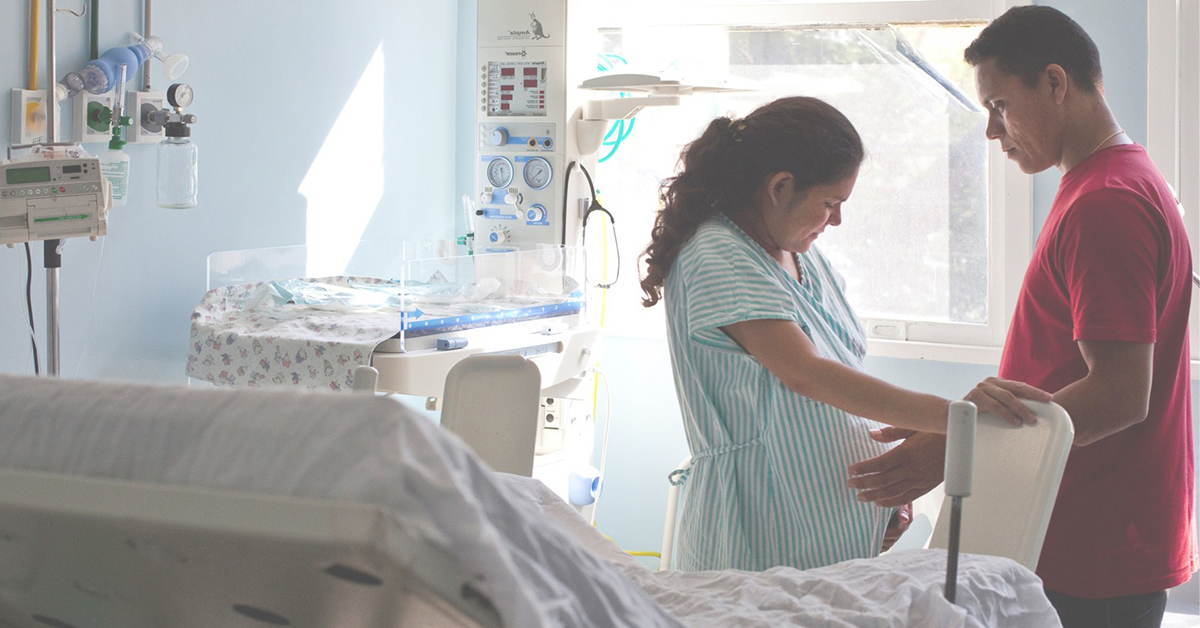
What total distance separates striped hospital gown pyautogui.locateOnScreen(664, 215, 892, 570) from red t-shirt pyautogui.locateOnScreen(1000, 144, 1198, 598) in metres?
0.32

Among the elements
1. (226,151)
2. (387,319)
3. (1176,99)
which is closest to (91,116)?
(226,151)

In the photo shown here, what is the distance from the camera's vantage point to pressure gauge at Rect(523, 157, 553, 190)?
3344 mm

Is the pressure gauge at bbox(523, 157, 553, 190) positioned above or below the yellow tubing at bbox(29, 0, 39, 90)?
below

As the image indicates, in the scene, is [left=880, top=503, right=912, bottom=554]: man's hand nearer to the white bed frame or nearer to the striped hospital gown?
the striped hospital gown

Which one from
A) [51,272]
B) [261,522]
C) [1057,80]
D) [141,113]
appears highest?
[141,113]

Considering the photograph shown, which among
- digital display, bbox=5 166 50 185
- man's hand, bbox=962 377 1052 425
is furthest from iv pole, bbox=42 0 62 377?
man's hand, bbox=962 377 1052 425

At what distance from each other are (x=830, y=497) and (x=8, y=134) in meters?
1.92

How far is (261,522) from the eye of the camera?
54cm

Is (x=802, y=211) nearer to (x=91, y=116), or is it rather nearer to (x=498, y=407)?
(x=498, y=407)

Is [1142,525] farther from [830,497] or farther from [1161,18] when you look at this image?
[1161,18]

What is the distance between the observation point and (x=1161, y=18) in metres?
3.04

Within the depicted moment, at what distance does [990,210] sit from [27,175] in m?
2.74

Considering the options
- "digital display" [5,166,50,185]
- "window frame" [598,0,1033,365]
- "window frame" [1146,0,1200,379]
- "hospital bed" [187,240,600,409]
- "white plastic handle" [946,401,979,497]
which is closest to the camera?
"white plastic handle" [946,401,979,497]

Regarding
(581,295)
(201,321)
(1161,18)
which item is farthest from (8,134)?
(1161,18)
